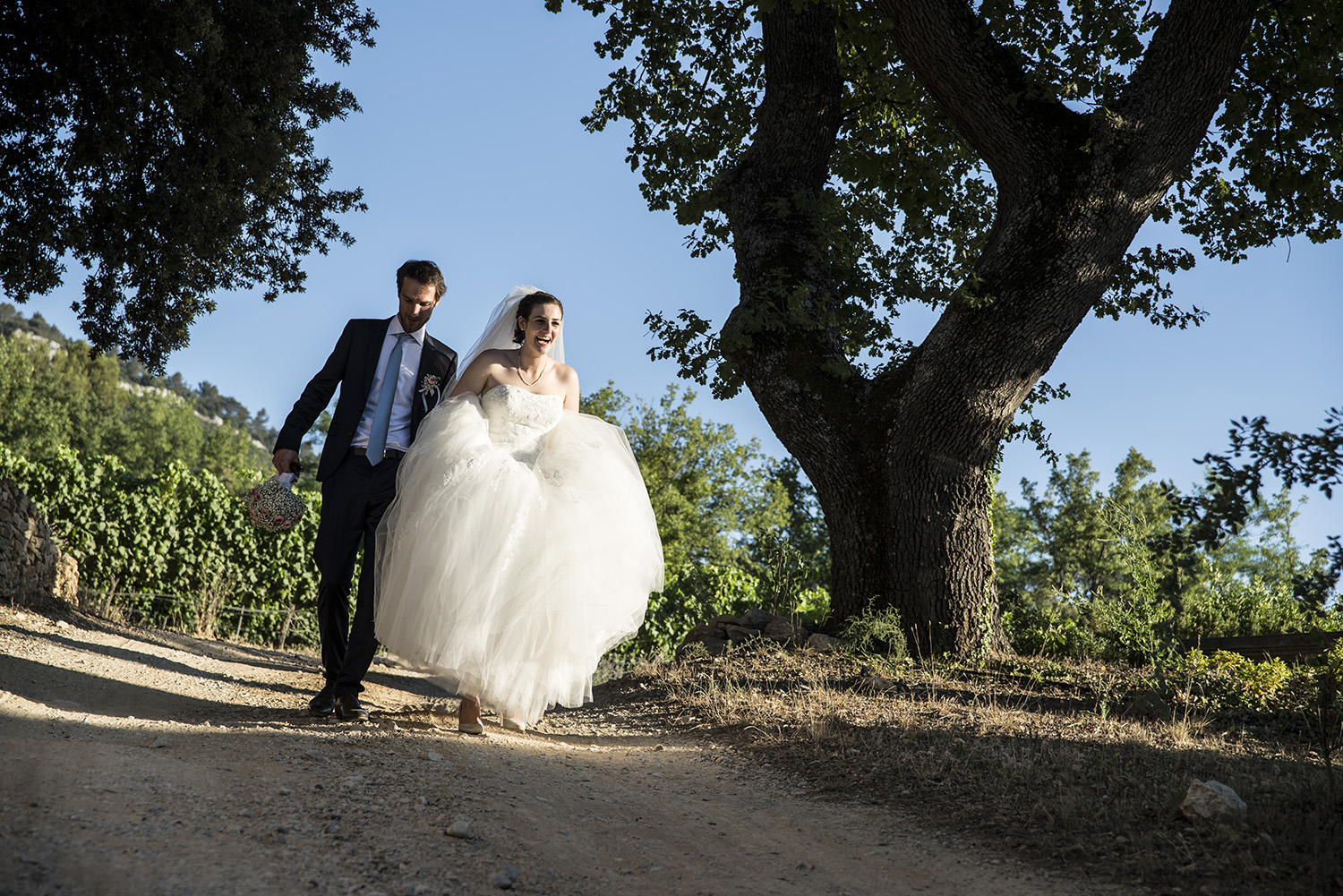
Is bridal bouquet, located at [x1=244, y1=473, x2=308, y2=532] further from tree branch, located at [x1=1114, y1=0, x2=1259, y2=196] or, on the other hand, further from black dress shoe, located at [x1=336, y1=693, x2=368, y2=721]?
tree branch, located at [x1=1114, y1=0, x2=1259, y2=196]

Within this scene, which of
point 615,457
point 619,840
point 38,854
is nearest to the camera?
point 38,854

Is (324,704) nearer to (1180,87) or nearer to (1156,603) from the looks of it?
(1156,603)

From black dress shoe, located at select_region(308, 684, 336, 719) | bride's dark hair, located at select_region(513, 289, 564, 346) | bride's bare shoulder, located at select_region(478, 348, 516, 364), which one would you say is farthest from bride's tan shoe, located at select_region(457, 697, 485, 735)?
bride's dark hair, located at select_region(513, 289, 564, 346)

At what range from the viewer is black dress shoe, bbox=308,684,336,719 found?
5.10 metres

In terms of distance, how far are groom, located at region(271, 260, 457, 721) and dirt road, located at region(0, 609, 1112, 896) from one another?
1.46 feet

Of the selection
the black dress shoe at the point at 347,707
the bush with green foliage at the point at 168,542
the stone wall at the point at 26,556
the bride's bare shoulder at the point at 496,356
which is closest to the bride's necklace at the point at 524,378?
the bride's bare shoulder at the point at 496,356

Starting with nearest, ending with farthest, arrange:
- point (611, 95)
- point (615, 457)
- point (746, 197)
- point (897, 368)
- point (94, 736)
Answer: point (94, 736) → point (615, 457) → point (897, 368) → point (746, 197) → point (611, 95)

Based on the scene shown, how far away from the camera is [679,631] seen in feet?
45.6

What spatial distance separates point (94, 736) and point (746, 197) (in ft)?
24.7

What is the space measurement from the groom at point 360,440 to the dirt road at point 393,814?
1.46 ft

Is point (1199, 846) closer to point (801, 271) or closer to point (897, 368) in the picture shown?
point (897, 368)

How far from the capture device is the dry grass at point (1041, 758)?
3.19 metres

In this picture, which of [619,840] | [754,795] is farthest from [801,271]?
[619,840]

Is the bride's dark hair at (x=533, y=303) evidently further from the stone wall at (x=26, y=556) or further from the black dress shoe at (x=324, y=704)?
the stone wall at (x=26, y=556)
